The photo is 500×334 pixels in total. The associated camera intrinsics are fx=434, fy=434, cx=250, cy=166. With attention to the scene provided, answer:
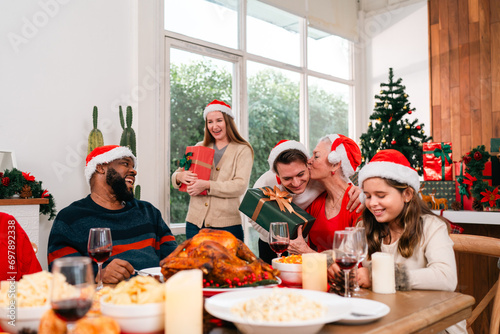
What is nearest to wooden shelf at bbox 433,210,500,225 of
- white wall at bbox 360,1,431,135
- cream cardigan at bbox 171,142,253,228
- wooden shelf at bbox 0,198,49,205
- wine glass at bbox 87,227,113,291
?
cream cardigan at bbox 171,142,253,228

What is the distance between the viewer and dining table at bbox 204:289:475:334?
2.98 feet

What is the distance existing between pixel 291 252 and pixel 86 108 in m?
2.45

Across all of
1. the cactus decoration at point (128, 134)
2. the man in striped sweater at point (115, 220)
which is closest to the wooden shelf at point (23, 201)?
the cactus decoration at point (128, 134)

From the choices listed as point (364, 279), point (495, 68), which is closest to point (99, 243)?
point (364, 279)

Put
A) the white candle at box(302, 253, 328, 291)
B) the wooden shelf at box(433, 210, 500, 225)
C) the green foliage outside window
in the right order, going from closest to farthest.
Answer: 1. the white candle at box(302, 253, 328, 291)
2. the wooden shelf at box(433, 210, 500, 225)
3. the green foliage outside window

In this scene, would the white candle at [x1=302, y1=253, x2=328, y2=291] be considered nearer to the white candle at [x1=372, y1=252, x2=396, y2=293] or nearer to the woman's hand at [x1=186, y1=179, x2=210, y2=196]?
the white candle at [x1=372, y1=252, x2=396, y2=293]

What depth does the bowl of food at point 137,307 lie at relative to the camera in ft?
2.61

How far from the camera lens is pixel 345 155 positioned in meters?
2.21

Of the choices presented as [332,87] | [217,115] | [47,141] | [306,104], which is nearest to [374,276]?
[217,115]

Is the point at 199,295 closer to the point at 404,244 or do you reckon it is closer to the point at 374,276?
the point at 374,276

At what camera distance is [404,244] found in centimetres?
153

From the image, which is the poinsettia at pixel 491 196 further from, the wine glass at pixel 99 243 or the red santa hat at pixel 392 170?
the wine glass at pixel 99 243

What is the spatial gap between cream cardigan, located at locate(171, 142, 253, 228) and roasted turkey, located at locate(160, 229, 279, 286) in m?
1.88

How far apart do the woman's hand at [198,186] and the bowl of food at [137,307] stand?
2.21m
